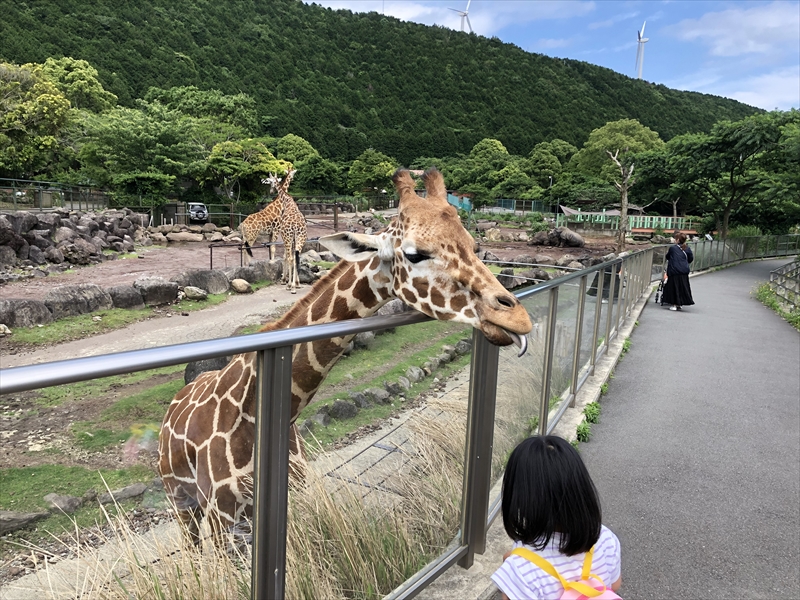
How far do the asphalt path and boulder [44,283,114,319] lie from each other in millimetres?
9376

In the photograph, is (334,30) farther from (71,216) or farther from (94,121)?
(71,216)

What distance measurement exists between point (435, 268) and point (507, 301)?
0.38 metres

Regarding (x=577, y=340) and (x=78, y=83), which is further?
(x=78, y=83)

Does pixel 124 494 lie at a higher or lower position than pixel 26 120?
lower

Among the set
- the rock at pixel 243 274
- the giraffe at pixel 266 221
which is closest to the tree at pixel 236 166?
the giraffe at pixel 266 221

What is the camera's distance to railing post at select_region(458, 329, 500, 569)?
9.12 ft

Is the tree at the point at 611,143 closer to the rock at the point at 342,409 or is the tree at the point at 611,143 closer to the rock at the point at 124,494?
the rock at the point at 342,409

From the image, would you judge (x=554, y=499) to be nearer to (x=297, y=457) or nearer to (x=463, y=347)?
(x=297, y=457)

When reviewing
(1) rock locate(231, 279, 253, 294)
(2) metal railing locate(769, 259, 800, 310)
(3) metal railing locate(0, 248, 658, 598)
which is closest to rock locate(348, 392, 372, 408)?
(3) metal railing locate(0, 248, 658, 598)

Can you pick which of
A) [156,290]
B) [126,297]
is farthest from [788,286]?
[126,297]

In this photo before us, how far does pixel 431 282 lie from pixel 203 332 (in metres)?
8.52

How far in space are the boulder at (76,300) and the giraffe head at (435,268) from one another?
9.67 metres

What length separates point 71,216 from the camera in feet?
71.9

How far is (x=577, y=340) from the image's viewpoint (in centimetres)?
563
